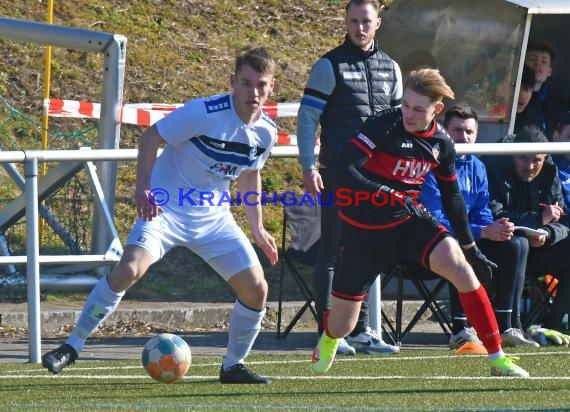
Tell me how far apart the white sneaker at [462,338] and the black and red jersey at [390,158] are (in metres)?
2.26

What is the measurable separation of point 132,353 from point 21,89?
565 centimetres

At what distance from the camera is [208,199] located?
7.84 metres

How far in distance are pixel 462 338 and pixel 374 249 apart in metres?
2.28

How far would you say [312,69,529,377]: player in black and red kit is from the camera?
759cm

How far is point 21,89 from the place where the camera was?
1453cm

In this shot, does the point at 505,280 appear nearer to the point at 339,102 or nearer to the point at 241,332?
the point at 339,102

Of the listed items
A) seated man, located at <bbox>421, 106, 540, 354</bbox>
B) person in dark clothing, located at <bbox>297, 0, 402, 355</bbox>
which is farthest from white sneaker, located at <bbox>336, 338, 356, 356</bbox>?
seated man, located at <bbox>421, 106, 540, 354</bbox>

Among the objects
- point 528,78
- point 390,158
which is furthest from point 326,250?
point 528,78

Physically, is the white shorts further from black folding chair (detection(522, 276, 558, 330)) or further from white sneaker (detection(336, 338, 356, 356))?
black folding chair (detection(522, 276, 558, 330))

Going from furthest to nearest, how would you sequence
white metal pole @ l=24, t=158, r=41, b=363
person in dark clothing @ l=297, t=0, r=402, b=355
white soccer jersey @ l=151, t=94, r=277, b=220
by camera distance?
person in dark clothing @ l=297, t=0, r=402, b=355
white metal pole @ l=24, t=158, r=41, b=363
white soccer jersey @ l=151, t=94, r=277, b=220

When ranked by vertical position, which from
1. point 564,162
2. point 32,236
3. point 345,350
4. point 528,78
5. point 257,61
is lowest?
point 345,350

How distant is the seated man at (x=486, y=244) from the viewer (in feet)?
32.0

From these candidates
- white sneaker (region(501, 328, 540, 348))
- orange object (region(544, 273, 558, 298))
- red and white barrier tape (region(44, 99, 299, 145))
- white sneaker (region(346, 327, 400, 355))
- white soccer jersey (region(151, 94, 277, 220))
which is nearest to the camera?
white soccer jersey (region(151, 94, 277, 220))

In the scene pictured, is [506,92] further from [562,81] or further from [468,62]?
[562,81]
